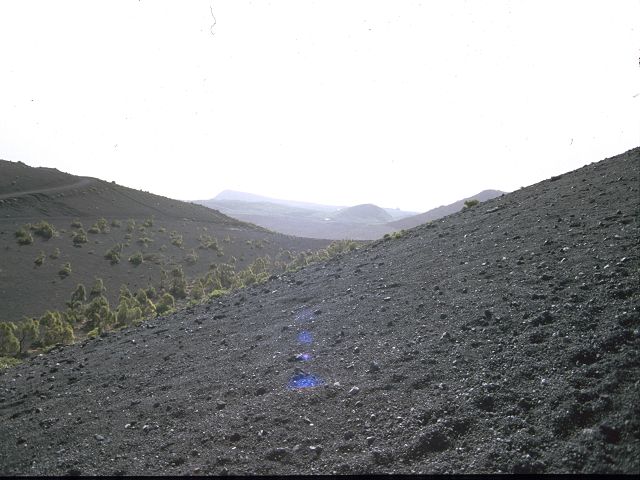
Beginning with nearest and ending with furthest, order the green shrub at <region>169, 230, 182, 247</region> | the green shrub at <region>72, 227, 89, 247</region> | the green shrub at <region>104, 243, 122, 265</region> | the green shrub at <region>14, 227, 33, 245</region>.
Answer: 1. the green shrub at <region>14, 227, 33, 245</region>
2. the green shrub at <region>104, 243, 122, 265</region>
3. the green shrub at <region>72, 227, 89, 247</region>
4. the green shrub at <region>169, 230, 182, 247</region>

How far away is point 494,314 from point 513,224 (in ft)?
21.5

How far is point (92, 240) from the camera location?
117 feet

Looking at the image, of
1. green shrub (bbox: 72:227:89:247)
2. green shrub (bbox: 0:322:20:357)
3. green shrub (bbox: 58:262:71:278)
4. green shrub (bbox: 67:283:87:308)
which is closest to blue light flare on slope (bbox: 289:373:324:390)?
green shrub (bbox: 0:322:20:357)

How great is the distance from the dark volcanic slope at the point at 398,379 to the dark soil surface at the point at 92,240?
15.5 meters

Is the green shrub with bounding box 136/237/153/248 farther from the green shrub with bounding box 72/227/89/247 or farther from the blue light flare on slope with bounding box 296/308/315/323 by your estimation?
the blue light flare on slope with bounding box 296/308/315/323

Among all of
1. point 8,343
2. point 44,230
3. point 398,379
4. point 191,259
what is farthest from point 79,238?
point 398,379

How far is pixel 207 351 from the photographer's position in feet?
30.6

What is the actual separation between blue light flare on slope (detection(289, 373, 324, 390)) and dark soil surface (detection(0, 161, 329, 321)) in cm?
1972

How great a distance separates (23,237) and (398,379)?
114 feet

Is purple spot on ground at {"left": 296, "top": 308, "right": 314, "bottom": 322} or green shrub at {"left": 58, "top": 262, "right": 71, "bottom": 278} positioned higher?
green shrub at {"left": 58, "top": 262, "right": 71, "bottom": 278}

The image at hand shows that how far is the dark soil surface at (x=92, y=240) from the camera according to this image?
24616mm

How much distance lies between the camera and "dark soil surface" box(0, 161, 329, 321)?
80.8 feet

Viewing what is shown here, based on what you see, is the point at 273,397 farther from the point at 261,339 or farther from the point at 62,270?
the point at 62,270

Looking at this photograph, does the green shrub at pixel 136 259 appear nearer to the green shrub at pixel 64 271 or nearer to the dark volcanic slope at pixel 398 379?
the green shrub at pixel 64 271
